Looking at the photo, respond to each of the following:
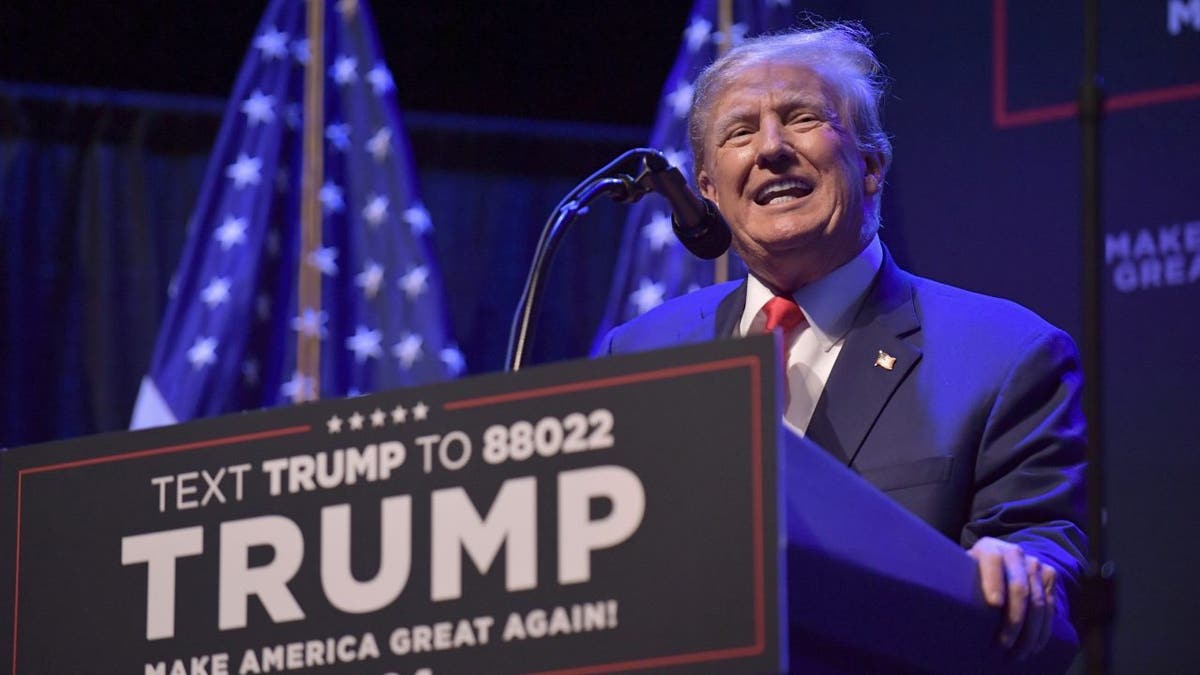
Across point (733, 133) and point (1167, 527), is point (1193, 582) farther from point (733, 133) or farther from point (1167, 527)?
point (733, 133)

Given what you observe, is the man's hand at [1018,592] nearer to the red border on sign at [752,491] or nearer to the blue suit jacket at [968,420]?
the blue suit jacket at [968,420]

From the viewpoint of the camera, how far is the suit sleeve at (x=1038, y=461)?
1924mm

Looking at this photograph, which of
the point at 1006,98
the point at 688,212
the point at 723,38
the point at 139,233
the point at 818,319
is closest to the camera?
the point at 688,212

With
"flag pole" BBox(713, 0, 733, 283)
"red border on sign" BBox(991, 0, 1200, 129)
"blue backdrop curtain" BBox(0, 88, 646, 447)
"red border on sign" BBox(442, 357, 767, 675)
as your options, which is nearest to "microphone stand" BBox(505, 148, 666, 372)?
"red border on sign" BBox(442, 357, 767, 675)

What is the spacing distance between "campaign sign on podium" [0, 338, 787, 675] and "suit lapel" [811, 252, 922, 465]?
80 cm

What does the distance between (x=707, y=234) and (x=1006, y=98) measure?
5.71 feet

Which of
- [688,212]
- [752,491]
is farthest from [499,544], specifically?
[688,212]

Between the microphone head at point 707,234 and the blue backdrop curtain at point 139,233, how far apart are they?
3.35 metres

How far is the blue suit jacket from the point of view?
1.99 m

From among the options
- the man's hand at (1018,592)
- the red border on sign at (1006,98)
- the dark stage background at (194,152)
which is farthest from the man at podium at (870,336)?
the dark stage background at (194,152)

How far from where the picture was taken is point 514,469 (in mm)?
1391

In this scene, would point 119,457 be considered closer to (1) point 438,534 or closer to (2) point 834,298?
(1) point 438,534

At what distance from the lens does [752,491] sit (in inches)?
50.1

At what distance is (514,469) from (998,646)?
1.83ft
